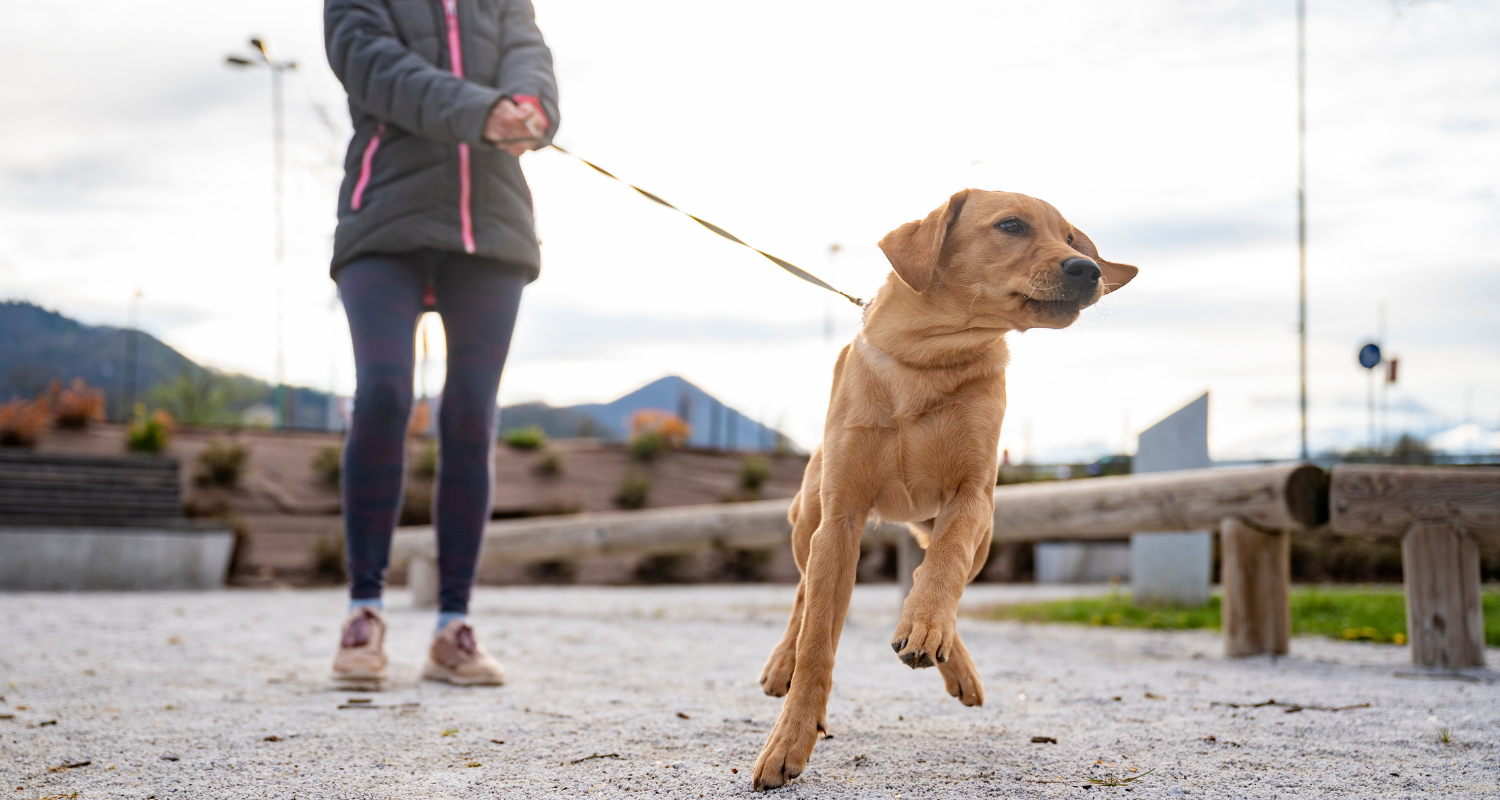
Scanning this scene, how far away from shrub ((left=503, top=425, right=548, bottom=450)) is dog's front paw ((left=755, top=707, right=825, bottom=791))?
14.6 m

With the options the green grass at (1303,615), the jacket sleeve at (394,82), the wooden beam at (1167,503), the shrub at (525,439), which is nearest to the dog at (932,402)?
the jacket sleeve at (394,82)

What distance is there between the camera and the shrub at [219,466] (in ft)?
43.1

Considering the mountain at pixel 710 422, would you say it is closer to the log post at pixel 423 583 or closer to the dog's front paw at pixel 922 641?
the log post at pixel 423 583

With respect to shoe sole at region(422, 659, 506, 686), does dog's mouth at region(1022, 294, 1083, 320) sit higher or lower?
higher

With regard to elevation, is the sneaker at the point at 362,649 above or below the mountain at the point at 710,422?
below

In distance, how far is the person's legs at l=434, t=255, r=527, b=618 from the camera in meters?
3.38

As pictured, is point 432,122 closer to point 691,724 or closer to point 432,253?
point 432,253

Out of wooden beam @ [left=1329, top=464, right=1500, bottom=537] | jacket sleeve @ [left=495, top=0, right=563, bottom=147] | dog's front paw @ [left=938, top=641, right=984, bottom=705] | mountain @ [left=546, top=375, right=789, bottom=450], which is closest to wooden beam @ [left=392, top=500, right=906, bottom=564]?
wooden beam @ [left=1329, top=464, right=1500, bottom=537]

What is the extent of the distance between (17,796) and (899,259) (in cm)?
211

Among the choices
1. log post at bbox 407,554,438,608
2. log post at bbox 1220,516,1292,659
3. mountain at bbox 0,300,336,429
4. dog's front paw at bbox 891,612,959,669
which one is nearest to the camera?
dog's front paw at bbox 891,612,959,669

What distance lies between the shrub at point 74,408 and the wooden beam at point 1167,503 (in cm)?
1367

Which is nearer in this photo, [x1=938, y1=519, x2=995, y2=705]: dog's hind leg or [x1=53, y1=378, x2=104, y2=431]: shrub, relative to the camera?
[x1=938, y1=519, x2=995, y2=705]: dog's hind leg

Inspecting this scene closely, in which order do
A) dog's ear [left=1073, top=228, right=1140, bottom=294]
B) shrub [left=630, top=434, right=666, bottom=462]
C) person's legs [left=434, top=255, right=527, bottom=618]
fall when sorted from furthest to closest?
1. shrub [left=630, top=434, right=666, bottom=462]
2. person's legs [left=434, top=255, right=527, bottom=618]
3. dog's ear [left=1073, top=228, right=1140, bottom=294]

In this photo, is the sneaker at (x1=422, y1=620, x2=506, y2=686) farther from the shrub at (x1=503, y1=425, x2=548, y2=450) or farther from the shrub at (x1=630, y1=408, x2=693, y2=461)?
the shrub at (x1=630, y1=408, x2=693, y2=461)
